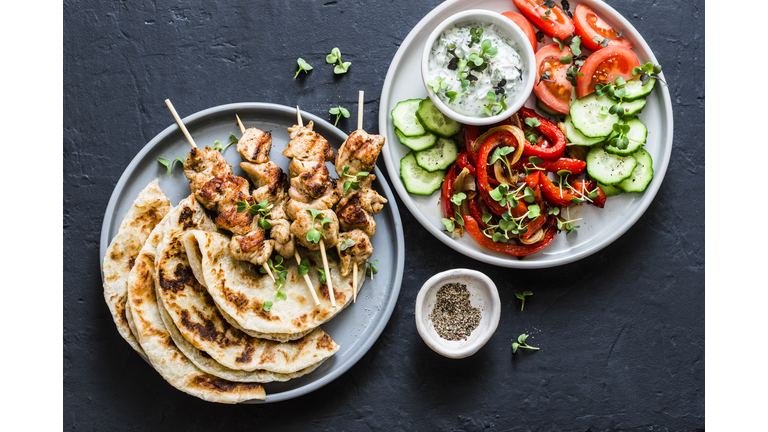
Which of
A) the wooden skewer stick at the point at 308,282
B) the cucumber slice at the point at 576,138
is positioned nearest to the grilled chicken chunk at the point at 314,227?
the wooden skewer stick at the point at 308,282

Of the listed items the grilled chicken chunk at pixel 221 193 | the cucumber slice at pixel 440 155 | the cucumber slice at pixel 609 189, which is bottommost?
the cucumber slice at pixel 609 189

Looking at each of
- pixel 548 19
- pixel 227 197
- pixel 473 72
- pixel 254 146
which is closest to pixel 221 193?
pixel 227 197

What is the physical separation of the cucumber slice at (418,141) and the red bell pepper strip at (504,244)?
608 mm

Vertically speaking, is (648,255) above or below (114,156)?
below

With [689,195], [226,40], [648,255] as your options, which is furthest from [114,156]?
[689,195]

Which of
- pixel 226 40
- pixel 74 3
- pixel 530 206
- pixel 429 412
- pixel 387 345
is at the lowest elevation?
pixel 429 412

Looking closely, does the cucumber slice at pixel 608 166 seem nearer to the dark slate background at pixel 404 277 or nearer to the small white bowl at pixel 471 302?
the dark slate background at pixel 404 277

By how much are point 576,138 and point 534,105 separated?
40cm

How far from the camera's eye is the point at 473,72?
11.1 ft

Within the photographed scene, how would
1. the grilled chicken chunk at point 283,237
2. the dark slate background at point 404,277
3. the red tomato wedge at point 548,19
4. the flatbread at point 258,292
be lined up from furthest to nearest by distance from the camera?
the dark slate background at point 404,277
the red tomato wedge at point 548,19
the grilled chicken chunk at point 283,237
the flatbread at point 258,292

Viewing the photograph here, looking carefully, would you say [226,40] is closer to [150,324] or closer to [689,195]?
[150,324]

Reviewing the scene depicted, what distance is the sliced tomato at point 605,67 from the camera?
3.54 metres

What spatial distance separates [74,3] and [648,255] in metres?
5.08

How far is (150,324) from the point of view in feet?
10.3
